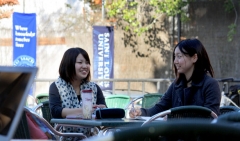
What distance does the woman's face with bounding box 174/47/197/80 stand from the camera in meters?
5.04

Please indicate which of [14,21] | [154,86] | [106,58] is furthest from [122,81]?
[14,21]

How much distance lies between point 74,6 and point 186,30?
3.11 metres

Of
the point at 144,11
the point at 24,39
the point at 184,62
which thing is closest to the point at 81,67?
the point at 184,62

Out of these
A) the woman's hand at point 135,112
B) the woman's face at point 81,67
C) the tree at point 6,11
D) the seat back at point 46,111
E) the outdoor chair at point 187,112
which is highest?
the tree at point 6,11

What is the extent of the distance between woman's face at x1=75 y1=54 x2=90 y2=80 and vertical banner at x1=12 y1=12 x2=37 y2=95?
28.4ft

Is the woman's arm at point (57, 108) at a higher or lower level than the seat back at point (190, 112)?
lower

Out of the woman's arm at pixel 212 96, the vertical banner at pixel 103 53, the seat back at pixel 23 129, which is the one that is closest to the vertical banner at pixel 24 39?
the vertical banner at pixel 103 53

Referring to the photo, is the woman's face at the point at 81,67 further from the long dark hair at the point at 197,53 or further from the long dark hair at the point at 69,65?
the long dark hair at the point at 197,53

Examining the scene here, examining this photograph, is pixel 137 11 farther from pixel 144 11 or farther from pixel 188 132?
pixel 188 132

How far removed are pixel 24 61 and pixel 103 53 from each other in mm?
1938

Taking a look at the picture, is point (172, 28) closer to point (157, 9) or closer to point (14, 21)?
point (157, 9)

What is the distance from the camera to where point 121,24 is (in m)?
17.6

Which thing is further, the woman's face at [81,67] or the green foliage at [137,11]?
the green foliage at [137,11]

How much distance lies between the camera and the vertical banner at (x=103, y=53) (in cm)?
1499
